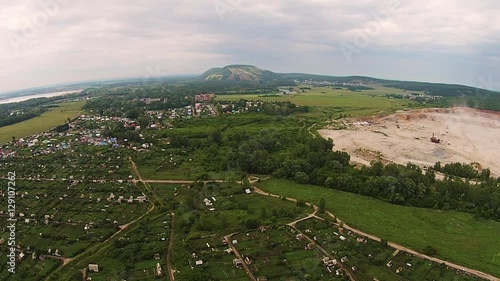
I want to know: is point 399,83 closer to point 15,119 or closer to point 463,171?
point 463,171

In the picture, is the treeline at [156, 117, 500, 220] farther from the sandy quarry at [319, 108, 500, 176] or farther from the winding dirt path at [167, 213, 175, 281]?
the winding dirt path at [167, 213, 175, 281]

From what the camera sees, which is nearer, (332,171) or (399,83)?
(332,171)

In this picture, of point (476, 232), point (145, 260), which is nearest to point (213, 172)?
point (145, 260)

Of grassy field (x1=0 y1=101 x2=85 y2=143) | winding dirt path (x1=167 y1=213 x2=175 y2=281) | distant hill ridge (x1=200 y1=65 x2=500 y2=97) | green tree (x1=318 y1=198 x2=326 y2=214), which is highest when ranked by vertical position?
distant hill ridge (x1=200 y1=65 x2=500 y2=97)

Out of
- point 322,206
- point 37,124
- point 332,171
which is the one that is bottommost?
point 322,206

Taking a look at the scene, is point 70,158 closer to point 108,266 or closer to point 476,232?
point 108,266

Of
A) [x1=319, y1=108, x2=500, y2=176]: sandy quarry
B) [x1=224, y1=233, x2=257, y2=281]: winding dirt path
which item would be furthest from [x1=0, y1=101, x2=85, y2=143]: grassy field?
[x1=319, y1=108, x2=500, y2=176]: sandy quarry

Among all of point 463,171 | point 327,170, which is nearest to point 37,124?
point 327,170
